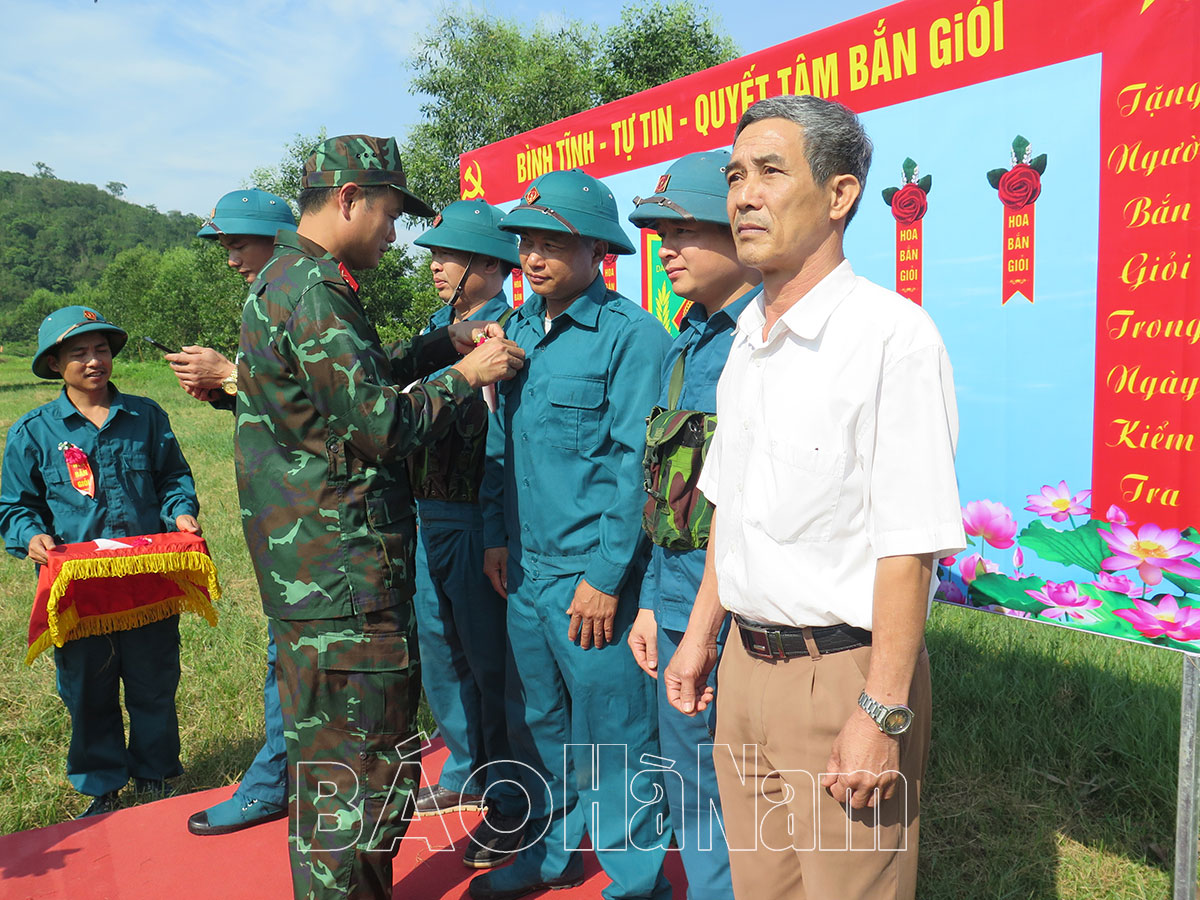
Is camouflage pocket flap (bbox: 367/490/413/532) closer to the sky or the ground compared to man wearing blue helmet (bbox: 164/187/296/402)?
closer to the ground

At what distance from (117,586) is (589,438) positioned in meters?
2.20

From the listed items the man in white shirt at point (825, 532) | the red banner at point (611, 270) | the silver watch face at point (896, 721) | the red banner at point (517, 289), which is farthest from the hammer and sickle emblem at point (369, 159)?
the red banner at point (517, 289)

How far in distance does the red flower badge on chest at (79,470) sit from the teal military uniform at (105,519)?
2 cm

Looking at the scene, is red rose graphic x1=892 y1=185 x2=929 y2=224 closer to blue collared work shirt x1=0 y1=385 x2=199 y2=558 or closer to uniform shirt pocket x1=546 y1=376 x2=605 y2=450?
uniform shirt pocket x1=546 y1=376 x2=605 y2=450

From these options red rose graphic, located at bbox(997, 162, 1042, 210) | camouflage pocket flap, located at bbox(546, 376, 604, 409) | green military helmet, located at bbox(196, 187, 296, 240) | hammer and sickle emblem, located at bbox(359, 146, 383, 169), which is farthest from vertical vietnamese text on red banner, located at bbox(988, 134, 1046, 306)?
green military helmet, located at bbox(196, 187, 296, 240)

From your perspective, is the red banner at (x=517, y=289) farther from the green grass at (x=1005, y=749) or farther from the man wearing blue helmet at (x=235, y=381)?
the green grass at (x=1005, y=749)

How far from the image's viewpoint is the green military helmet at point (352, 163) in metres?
2.34

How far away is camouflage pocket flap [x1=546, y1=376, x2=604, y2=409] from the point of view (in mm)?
2650

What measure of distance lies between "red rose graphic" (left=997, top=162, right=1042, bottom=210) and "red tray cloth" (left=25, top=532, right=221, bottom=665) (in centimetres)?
313

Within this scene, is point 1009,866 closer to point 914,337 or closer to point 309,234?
point 914,337

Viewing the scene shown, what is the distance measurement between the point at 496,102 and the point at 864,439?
732 inches

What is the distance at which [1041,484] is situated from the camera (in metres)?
2.49

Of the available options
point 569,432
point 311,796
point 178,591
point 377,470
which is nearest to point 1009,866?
point 569,432

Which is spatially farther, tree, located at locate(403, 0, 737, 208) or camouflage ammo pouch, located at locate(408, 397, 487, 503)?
tree, located at locate(403, 0, 737, 208)
